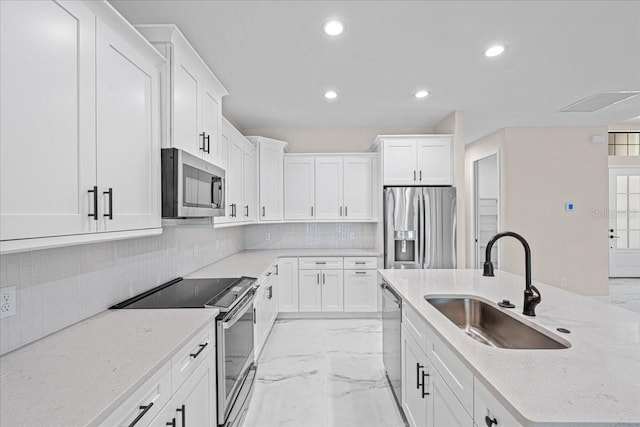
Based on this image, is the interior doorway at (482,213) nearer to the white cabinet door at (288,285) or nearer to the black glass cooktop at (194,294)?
the white cabinet door at (288,285)

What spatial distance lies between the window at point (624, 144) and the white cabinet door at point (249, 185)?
7.10 m

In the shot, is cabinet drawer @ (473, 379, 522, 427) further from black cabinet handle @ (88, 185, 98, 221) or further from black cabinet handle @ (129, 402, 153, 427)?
black cabinet handle @ (88, 185, 98, 221)

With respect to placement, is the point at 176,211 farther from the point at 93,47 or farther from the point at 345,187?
the point at 345,187

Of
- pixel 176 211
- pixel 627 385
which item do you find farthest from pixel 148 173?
pixel 627 385

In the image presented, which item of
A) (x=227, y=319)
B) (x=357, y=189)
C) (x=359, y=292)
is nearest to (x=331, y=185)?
(x=357, y=189)

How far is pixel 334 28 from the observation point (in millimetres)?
2248

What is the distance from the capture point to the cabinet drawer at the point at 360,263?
442cm

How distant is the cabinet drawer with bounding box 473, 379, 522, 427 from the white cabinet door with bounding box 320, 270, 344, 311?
131 inches

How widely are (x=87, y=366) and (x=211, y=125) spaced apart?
6.15 feet

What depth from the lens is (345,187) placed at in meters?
4.74

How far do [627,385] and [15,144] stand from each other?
1.90m

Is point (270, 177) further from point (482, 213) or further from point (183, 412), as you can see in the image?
point (482, 213)

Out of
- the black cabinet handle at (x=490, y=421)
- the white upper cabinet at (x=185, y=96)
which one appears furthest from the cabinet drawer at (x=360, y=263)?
the black cabinet handle at (x=490, y=421)

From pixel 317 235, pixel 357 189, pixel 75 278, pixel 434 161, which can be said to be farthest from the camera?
pixel 317 235
